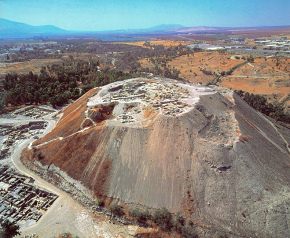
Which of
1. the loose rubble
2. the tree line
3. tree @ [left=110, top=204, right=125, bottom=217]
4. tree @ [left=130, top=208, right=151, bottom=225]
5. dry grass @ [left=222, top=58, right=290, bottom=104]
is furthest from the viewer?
dry grass @ [left=222, top=58, right=290, bottom=104]

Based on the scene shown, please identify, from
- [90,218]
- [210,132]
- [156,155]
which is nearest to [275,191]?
[210,132]

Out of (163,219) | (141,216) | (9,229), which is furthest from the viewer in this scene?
(141,216)

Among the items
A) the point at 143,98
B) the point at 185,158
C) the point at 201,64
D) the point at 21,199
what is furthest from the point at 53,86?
the point at 201,64

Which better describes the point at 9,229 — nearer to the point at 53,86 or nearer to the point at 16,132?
the point at 16,132

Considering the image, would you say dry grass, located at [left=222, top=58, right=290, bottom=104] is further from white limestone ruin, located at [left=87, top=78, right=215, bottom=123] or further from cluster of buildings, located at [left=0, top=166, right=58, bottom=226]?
cluster of buildings, located at [left=0, top=166, right=58, bottom=226]

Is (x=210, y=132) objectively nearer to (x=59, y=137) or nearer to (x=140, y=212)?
(x=140, y=212)

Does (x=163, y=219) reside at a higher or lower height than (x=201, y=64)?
higher

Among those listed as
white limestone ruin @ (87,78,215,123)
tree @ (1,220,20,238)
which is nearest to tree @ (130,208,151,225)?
tree @ (1,220,20,238)
